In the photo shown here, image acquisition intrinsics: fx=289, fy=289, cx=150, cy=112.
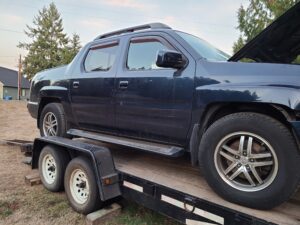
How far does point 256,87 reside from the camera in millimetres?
2498

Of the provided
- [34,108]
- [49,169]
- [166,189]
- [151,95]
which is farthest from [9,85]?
[166,189]

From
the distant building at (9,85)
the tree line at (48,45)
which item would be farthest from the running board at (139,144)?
the distant building at (9,85)

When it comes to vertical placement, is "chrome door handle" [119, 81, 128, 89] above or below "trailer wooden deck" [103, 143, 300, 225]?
above

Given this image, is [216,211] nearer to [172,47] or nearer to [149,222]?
[149,222]

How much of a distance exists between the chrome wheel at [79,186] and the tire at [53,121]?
1.00m

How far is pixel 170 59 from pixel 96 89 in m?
1.40

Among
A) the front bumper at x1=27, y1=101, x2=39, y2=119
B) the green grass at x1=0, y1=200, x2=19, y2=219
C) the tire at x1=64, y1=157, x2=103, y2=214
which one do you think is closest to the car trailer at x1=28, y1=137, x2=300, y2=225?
the tire at x1=64, y1=157, x2=103, y2=214

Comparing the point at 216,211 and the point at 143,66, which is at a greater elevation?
the point at 143,66

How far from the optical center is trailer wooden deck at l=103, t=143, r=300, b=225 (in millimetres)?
2367

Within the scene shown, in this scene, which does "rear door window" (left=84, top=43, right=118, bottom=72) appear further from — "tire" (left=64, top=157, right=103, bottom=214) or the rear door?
"tire" (left=64, top=157, right=103, bottom=214)

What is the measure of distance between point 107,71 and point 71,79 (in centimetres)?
82

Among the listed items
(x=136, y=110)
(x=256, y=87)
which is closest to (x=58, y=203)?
(x=136, y=110)

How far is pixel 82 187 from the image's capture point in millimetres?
3814

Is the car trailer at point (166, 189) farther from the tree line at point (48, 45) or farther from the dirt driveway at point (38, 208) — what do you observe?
the tree line at point (48, 45)
